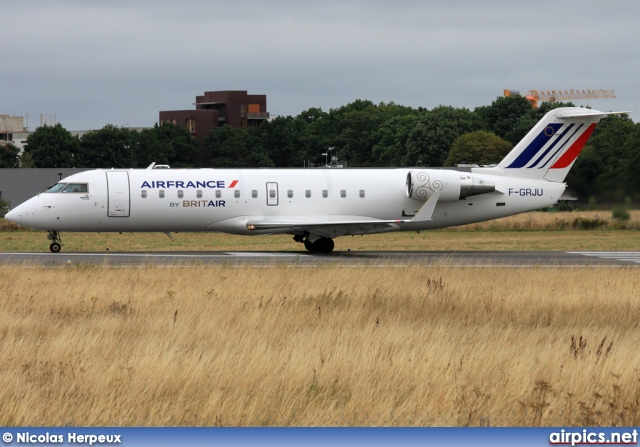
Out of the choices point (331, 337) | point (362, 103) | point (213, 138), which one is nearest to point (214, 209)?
point (331, 337)

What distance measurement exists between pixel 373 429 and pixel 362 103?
537 ft

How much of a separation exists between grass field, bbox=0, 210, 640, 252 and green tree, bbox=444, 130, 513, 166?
48.7 m

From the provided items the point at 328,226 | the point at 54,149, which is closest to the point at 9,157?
the point at 54,149

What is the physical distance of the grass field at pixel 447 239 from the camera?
39.0 metres

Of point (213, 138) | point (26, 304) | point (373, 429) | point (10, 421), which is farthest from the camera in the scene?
point (213, 138)

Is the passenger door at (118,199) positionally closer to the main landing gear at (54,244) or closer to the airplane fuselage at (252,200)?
the airplane fuselage at (252,200)

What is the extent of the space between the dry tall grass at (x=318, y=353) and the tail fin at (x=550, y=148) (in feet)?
45.6

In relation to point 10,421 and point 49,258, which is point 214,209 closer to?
point 49,258

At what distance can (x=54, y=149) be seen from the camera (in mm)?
118188

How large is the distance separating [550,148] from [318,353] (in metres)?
23.8

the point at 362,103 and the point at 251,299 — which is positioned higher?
the point at 362,103

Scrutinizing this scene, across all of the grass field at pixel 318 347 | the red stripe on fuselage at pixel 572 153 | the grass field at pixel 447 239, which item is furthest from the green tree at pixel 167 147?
the grass field at pixel 318 347

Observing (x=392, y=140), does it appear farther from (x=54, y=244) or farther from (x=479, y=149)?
(x=54, y=244)

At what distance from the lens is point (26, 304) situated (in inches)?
714
